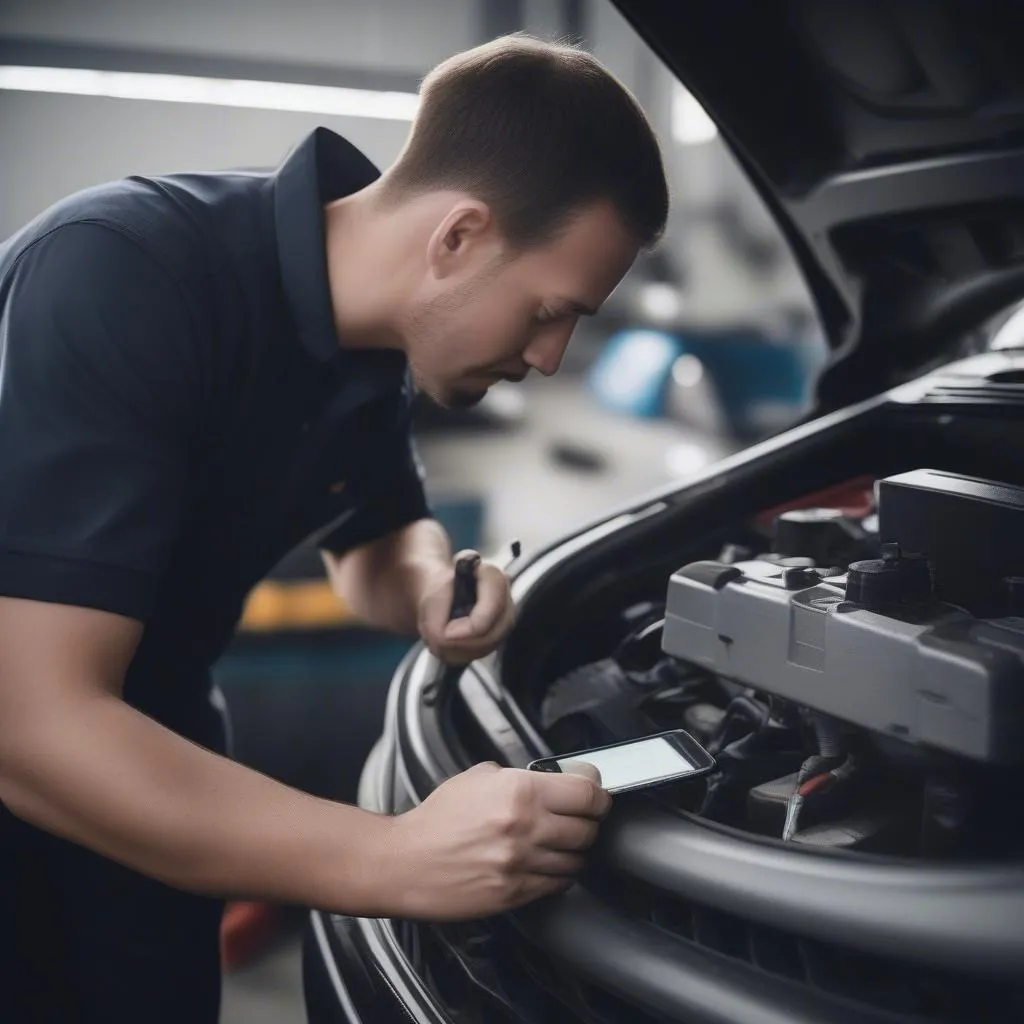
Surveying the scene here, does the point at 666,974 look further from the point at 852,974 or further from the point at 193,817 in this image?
the point at 193,817

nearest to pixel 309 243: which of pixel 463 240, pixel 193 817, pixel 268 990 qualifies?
pixel 463 240

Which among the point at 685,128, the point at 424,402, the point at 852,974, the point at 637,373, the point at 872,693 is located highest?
the point at 685,128

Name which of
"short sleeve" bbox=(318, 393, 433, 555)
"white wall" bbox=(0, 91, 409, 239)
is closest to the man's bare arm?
"short sleeve" bbox=(318, 393, 433, 555)

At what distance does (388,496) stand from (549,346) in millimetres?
426

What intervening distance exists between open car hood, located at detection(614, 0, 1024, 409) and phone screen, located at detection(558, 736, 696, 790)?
68 centimetres

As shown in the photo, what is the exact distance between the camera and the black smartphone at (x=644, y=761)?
76cm

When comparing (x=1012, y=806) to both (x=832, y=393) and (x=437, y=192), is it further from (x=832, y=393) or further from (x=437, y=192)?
(x=832, y=393)

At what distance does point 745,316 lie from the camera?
17.7ft

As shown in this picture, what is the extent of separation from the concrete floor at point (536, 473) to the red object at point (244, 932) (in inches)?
0.9

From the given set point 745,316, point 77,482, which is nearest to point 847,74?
point 77,482

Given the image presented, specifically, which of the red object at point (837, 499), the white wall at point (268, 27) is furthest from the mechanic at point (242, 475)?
the white wall at point (268, 27)

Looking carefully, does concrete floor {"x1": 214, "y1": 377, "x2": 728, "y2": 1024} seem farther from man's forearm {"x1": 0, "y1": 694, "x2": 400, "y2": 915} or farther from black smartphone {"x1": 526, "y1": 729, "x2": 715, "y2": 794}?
man's forearm {"x1": 0, "y1": 694, "x2": 400, "y2": 915}

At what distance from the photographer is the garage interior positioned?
1.92 meters

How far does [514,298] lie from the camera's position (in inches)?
39.1
